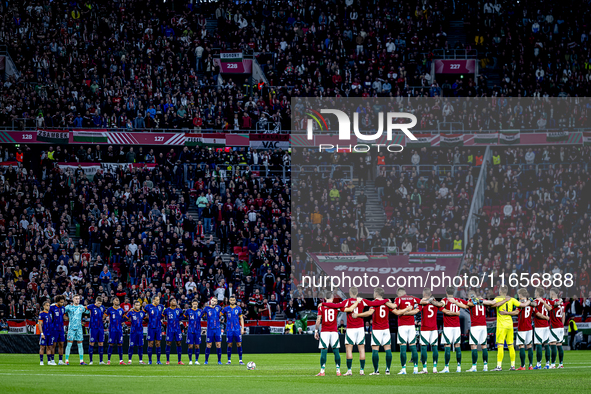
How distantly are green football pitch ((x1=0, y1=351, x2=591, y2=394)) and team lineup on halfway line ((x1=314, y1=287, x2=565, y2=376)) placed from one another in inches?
23.7

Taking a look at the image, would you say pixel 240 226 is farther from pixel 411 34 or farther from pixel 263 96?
pixel 411 34

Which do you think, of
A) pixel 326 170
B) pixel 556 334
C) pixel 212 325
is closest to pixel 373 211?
pixel 326 170

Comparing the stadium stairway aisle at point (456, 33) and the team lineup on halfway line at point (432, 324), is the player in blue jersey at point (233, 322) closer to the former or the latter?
the team lineup on halfway line at point (432, 324)

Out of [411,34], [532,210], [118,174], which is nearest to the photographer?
[532,210]

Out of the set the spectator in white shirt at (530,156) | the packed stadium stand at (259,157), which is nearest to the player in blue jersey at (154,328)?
the packed stadium stand at (259,157)

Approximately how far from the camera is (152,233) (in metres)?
40.3

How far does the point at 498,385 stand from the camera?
1731 cm

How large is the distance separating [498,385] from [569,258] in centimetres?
2236

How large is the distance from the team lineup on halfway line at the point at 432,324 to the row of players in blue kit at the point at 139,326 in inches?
224

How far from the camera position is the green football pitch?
16.8 m

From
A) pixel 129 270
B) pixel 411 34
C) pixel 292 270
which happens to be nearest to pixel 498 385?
pixel 292 270

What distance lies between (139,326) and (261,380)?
27.8 ft

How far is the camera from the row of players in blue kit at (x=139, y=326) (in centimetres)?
2573

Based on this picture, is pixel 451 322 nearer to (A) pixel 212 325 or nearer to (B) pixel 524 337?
(B) pixel 524 337
